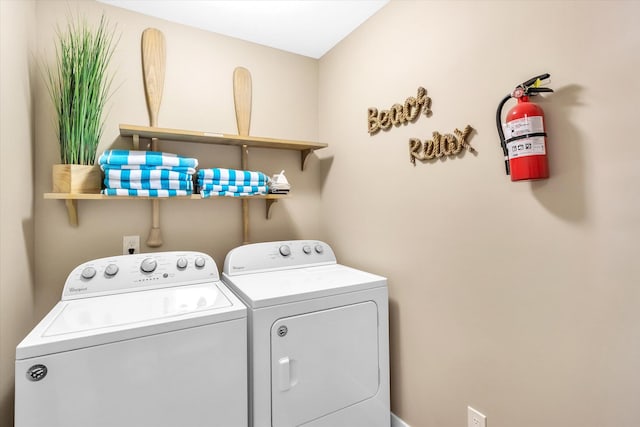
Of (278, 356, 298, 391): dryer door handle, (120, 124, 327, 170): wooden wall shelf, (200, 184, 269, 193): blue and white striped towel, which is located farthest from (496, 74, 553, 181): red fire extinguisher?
(200, 184, 269, 193): blue and white striped towel

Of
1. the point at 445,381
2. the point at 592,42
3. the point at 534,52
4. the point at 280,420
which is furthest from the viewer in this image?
the point at 445,381

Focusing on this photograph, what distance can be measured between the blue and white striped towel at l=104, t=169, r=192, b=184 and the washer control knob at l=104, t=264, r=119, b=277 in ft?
1.43

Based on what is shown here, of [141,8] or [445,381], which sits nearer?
[445,381]

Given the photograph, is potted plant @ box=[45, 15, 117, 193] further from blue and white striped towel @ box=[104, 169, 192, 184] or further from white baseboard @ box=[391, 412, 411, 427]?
white baseboard @ box=[391, 412, 411, 427]

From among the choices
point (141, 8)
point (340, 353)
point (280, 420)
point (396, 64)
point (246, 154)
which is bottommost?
point (280, 420)

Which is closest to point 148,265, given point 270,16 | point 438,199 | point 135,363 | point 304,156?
point 135,363

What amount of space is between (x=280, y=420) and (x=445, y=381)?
30.8 inches

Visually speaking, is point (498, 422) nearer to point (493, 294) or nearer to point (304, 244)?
point (493, 294)

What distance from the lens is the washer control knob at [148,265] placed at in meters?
1.62

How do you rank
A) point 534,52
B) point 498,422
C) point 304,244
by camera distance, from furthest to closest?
point 304,244 < point 498,422 < point 534,52

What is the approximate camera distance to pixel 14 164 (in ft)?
4.51

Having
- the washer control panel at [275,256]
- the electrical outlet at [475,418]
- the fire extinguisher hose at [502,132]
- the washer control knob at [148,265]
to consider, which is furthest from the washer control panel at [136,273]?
the fire extinguisher hose at [502,132]

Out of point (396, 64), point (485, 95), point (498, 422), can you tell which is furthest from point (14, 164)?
point (498, 422)

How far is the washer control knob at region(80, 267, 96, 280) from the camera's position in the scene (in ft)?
4.91
